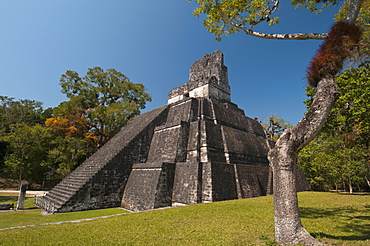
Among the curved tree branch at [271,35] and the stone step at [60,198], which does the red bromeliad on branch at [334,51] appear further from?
the stone step at [60,198]

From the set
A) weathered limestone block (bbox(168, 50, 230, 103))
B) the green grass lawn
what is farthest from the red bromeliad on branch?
weathered limestone block (bbox(168, 50, 230, 103))

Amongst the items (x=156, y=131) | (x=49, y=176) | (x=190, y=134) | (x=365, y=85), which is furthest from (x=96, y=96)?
(x=365, y=85)

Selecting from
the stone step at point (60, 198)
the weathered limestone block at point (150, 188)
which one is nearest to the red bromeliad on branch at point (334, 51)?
the weathered limestone block at point (150, 188)

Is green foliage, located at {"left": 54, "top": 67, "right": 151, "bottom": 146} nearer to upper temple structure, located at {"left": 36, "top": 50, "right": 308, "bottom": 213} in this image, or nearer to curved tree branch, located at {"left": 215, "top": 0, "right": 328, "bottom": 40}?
upper temple structure, located at {"left": 36, "top": 50, "right": 308, "bottom": 213}

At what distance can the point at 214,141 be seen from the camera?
11547mm

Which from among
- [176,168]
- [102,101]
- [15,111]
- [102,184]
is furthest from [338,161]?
[15,111]

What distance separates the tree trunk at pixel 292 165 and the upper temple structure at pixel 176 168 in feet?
19.2

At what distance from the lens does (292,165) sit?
132 inches

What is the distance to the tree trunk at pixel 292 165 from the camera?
3129mm

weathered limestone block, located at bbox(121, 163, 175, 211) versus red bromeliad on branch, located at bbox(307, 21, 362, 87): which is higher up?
red bromeliad on branch, located at bbox(307, 21, 362, 87)

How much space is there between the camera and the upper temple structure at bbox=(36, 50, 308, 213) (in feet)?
29.7

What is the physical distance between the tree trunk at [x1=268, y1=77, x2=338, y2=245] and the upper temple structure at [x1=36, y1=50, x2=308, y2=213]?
19.2 ft

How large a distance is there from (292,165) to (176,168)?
23.8 ft

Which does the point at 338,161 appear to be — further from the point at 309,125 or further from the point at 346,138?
the point at 309,125
